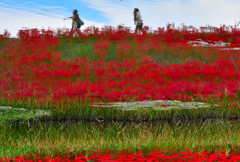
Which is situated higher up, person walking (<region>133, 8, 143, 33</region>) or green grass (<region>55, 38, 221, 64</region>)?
person walking (<region>133, 8, 143, 33</region>)

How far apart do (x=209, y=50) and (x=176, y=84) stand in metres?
4.69

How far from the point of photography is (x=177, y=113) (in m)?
10.8

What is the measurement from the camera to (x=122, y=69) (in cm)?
1401

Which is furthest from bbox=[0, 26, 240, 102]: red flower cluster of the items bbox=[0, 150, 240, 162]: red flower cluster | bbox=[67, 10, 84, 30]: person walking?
bbox=[0, 150, 240, 162]: red flower cluster

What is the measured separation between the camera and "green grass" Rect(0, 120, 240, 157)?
7391 millimetres

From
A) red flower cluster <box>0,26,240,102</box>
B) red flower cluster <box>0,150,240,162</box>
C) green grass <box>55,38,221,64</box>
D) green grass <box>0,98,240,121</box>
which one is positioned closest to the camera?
red flower cluster <box>0,150,240,162</box>

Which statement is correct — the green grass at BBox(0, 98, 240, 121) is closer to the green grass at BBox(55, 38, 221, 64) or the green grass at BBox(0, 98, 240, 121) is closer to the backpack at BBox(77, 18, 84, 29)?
the green grass at BBox(55, 38, 221, 64)

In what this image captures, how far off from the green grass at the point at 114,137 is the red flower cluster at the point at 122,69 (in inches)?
69.5

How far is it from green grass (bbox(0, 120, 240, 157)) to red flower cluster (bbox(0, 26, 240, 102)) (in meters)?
1.76

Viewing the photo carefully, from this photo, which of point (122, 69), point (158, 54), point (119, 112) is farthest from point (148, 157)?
point (158, 54)

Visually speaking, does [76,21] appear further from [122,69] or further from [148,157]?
[148,157]

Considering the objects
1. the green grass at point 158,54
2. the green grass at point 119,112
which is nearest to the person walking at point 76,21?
the green grass at point 158,54

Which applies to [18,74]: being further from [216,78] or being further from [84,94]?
[216,78]

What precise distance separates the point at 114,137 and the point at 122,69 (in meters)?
5.70
